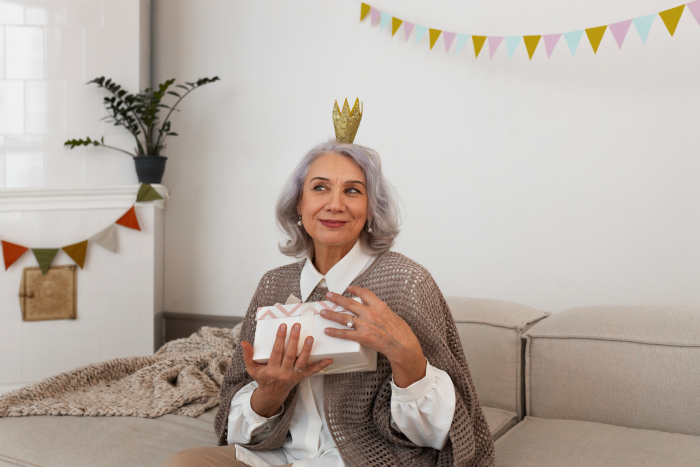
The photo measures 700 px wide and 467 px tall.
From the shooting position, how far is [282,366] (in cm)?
114

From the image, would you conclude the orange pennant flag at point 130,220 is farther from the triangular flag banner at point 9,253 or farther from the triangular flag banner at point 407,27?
the triangular flag banner at point 407,27

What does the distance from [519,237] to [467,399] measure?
132 cm

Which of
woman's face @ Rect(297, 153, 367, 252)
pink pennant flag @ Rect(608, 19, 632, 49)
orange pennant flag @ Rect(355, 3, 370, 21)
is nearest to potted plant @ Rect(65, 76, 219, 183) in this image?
orange pennant flag @ Rect(355, 3, 370, 21)

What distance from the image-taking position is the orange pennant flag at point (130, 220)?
118 inches

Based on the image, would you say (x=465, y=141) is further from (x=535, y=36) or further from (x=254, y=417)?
(x=254, y=417)

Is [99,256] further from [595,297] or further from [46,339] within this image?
[595,297]

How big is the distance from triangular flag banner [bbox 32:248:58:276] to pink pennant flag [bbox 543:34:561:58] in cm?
255

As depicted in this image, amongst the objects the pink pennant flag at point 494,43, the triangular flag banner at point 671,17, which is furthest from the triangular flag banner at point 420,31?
the triangular flag banner at point 671,17

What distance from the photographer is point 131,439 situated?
160 cm

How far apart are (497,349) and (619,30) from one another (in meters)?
1.32

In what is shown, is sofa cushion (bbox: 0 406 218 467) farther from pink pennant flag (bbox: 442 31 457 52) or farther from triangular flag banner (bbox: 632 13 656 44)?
triangular flag banner (bbox: 632 13 656 44)

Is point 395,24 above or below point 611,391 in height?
above

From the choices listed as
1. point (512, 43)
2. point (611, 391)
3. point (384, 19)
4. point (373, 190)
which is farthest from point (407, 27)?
point (611, 391)

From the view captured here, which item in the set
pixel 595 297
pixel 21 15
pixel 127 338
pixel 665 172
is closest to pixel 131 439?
pixel 127 338
